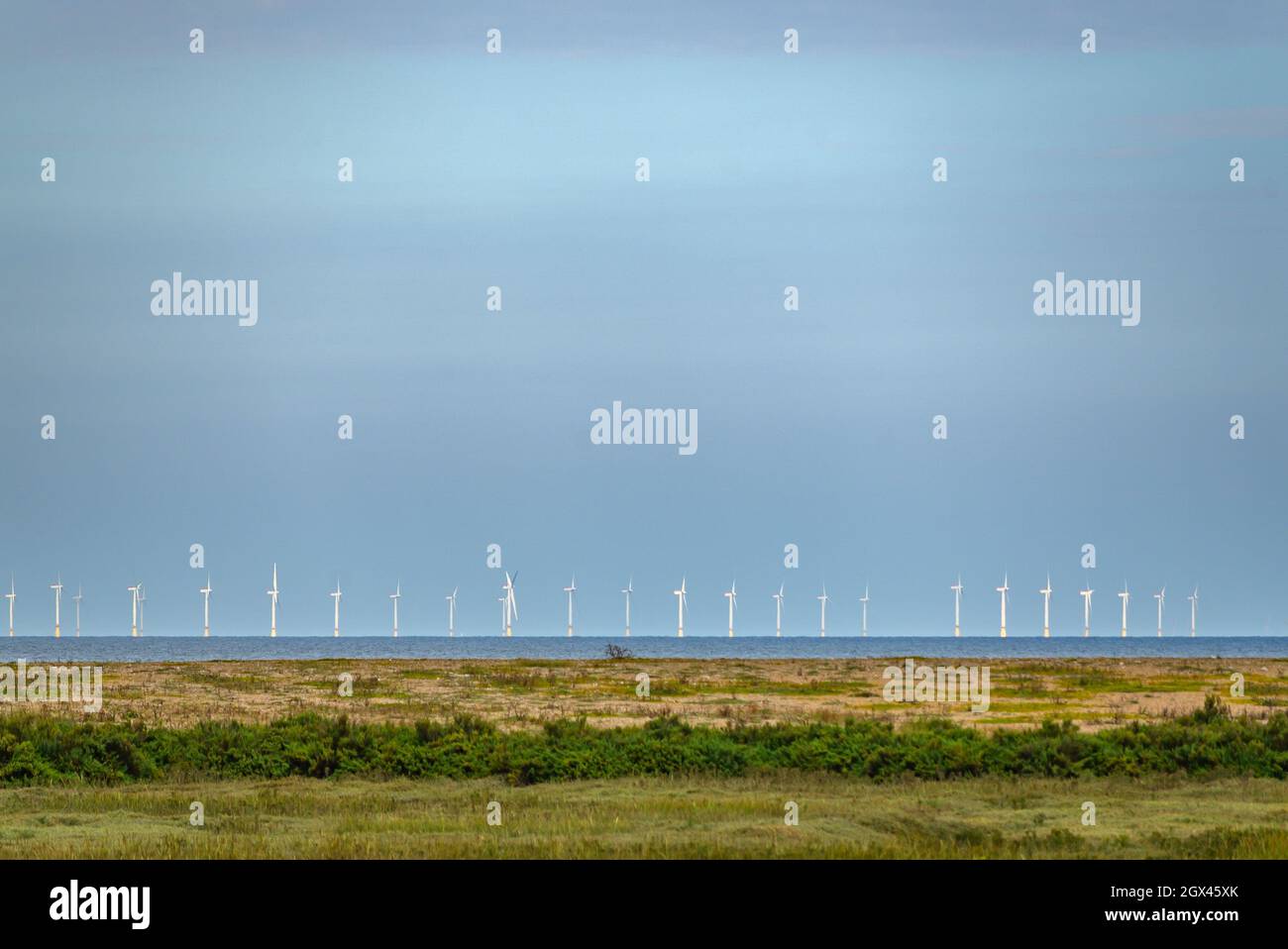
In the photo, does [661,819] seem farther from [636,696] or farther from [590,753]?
[636,696]

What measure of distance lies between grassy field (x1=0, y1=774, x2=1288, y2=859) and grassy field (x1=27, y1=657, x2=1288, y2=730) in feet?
39.5

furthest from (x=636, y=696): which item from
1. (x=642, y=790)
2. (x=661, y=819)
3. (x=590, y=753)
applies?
(x=661, y=819)

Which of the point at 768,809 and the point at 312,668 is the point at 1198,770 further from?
the point at 312,668

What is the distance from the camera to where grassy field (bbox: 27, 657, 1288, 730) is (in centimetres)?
5103

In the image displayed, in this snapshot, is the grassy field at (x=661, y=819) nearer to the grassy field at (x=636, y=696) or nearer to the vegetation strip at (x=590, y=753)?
the vegetation strip at (x=590, y=753)

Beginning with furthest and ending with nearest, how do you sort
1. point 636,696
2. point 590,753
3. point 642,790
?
point 636,696 < point 590,753 < point 642,790

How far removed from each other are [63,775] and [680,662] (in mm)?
78411

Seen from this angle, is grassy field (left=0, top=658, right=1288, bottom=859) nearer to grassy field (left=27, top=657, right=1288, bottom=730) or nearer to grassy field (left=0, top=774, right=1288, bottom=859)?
grassy field (left=0, top=774, right=1288, bottom=859)

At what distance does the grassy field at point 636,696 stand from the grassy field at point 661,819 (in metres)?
12.1

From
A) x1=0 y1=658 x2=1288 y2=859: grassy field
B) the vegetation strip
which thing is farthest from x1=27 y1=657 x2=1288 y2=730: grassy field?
the vegetation strip

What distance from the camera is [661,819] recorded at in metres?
24.8

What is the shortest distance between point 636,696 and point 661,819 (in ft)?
129

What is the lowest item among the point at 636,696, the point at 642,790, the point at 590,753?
the point at 636,696

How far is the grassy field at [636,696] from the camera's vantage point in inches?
2009
